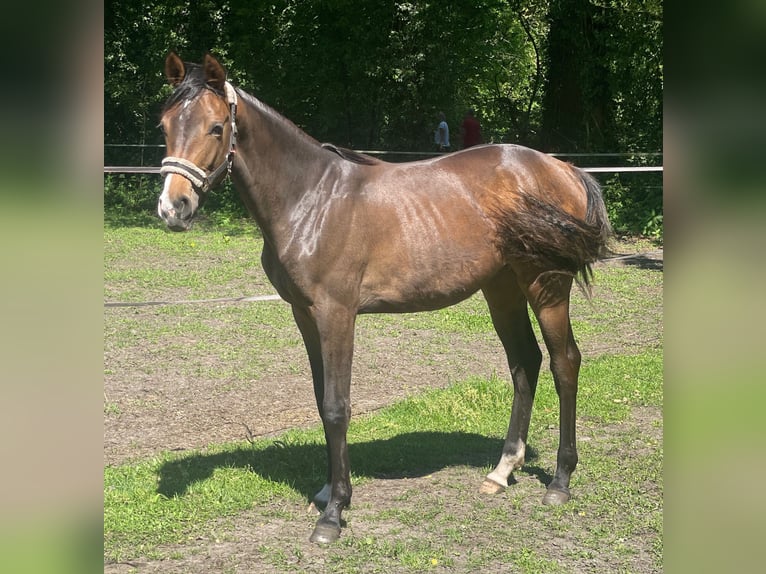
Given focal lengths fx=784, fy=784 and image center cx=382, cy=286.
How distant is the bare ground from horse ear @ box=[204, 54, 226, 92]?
2243 millimetres

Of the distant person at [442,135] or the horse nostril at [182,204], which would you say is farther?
the distant person at [442,135]

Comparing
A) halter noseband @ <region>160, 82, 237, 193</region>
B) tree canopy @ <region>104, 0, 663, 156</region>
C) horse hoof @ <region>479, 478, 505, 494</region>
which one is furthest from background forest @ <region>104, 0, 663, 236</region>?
halter noseband @ <region>160, 82, 237, 193</region>

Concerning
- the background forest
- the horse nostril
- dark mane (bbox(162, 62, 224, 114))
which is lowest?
the horse nostril

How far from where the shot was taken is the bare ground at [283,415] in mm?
3816

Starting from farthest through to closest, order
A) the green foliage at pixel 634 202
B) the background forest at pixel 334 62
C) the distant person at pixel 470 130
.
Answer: the distant person at pixel 470 130 < the background forest at pixel 334 62 < the green foliage at pixel 634 202

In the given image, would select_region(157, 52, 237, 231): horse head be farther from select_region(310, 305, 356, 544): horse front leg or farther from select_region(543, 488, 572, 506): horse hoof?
select_region(543, 488, 572, 506): horse hoof

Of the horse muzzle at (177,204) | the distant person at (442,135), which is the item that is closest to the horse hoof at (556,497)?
the horse muzzle at (177,204)

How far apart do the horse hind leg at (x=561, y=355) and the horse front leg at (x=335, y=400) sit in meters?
1.14

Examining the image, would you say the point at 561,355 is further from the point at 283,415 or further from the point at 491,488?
the point at 283,415

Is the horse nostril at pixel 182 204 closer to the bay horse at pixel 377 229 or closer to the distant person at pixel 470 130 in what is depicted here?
the bay horse at pixel 377 229

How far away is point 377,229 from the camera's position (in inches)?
167

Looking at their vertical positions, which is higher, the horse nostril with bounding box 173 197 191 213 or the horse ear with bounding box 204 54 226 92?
the horse ear with bounding box 204 54 226 92

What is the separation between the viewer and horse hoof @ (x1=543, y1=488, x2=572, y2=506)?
4.46 meters
